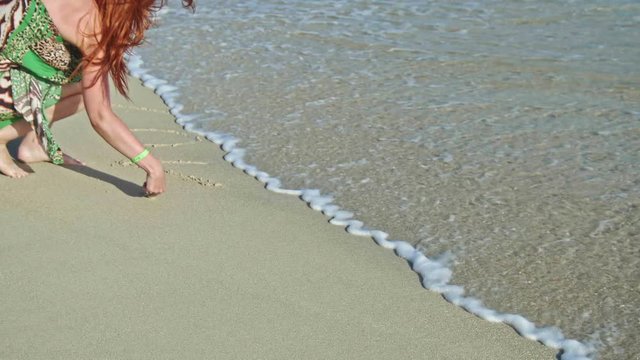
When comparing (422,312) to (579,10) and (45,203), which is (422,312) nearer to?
(45,203)

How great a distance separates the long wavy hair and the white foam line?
3.25 ft

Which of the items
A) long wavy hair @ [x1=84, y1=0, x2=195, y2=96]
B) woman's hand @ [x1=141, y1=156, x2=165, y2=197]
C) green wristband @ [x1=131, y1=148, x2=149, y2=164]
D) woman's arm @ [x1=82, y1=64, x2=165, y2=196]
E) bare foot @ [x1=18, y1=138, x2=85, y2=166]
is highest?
long wavy hair @ [x1=84, y1=0, x2=195, y2=96]

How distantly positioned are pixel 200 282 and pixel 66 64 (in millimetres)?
1106

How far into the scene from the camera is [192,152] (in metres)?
4.49

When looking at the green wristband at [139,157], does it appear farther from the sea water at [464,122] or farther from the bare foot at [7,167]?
the sea water at [464,122]

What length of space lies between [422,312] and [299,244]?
636 millimetres

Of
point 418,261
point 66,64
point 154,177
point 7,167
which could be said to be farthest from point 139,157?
point 418,261

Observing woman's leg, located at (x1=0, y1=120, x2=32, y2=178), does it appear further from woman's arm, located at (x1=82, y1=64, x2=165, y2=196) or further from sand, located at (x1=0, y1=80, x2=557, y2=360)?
woman's arm, located at (x1=82, y1=64, x2=165, y2=196)

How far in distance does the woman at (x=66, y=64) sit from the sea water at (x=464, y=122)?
0.91 metres

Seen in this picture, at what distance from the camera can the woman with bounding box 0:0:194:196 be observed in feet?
10.8

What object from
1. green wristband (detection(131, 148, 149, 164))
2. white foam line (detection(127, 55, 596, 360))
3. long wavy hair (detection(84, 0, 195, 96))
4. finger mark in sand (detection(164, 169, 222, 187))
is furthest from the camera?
finger mark in sand (detection(164, 169, 222, 187))

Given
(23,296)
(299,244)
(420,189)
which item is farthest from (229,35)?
(23,296)

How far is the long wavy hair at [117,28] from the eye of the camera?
128 inches

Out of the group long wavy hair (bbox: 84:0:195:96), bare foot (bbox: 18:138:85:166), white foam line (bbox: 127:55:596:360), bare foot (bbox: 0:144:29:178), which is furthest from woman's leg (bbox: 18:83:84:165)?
white foam line (bbox: 127:55:596:360)
